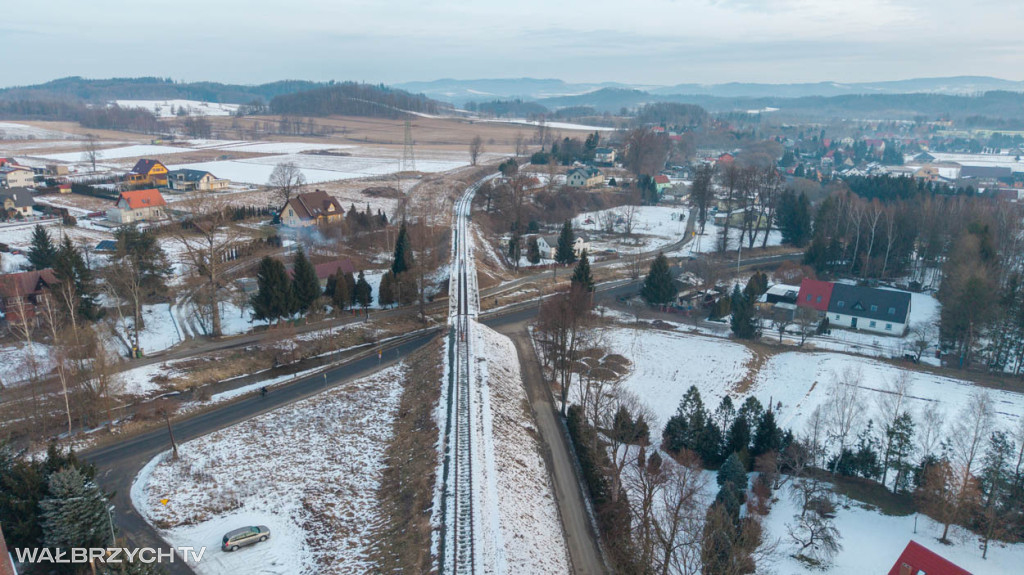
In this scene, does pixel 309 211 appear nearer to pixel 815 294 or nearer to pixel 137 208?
pixel 137 208

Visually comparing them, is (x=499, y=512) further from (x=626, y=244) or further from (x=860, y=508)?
(x=626, y=244)

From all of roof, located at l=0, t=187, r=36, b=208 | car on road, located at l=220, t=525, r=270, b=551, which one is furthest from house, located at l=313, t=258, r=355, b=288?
roof, located at l=0, t=187, r=36, b=208

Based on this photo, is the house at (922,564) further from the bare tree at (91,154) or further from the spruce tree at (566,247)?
the bare tree at (91,154)

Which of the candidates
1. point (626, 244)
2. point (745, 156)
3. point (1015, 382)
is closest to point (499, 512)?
point (1015, 382)

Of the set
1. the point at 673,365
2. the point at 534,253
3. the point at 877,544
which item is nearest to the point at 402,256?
the point at 534,253

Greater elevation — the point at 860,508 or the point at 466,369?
the point at 466,369

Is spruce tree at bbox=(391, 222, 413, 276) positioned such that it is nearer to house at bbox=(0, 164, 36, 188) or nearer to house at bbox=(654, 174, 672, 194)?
house at bbox=(654, 174, 672, 194)
